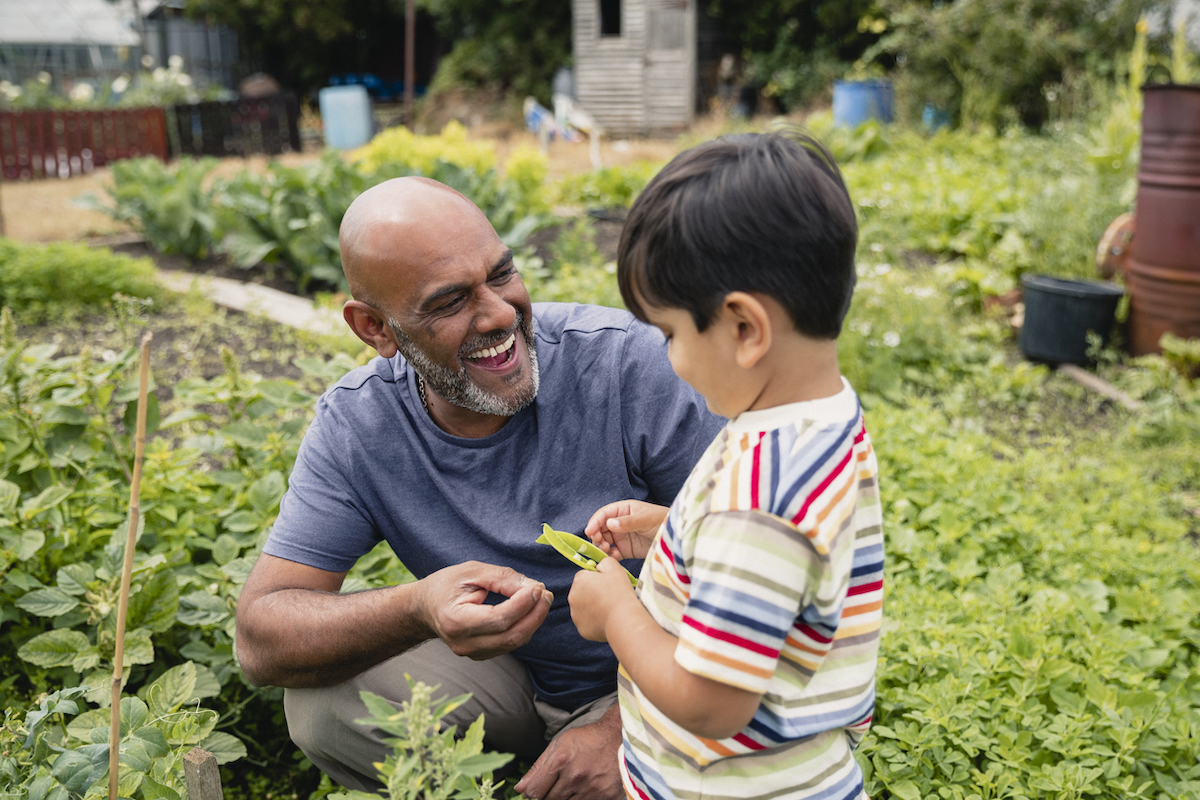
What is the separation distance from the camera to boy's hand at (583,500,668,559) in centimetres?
138

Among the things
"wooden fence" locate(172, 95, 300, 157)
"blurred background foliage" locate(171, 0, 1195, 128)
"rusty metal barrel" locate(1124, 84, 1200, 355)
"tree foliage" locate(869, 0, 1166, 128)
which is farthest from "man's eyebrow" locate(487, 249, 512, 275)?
Answer: "wooden fence" locate(172, 95, 300, 157)

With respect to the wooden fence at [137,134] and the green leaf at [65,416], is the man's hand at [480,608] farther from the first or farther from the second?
the wooden fence at [137,134]

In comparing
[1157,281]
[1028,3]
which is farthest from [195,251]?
[1028,3]

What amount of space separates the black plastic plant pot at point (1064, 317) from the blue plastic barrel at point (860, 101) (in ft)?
25.3

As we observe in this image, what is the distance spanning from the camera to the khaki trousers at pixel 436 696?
1.81 meters

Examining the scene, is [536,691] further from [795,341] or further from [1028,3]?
[1028,3]

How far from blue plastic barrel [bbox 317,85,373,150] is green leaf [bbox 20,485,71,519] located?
1668cm

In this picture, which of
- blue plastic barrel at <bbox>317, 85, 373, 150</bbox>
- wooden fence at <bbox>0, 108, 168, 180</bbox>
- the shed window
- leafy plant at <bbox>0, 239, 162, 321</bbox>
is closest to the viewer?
leafy plant at <bbox>0, 239, 162, 321</bbox>

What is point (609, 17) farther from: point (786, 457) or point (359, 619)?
point (786, 457)

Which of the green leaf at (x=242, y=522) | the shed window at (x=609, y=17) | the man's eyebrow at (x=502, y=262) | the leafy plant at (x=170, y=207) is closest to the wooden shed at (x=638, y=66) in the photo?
the shed window at (x=609, y=17)

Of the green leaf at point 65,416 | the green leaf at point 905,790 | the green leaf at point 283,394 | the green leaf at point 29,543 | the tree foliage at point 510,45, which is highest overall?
the tree foliage at point 510,45

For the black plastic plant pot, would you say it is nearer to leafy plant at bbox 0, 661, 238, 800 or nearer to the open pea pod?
the open pea pod

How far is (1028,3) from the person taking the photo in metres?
10.2

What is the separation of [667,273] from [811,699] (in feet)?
1.85
